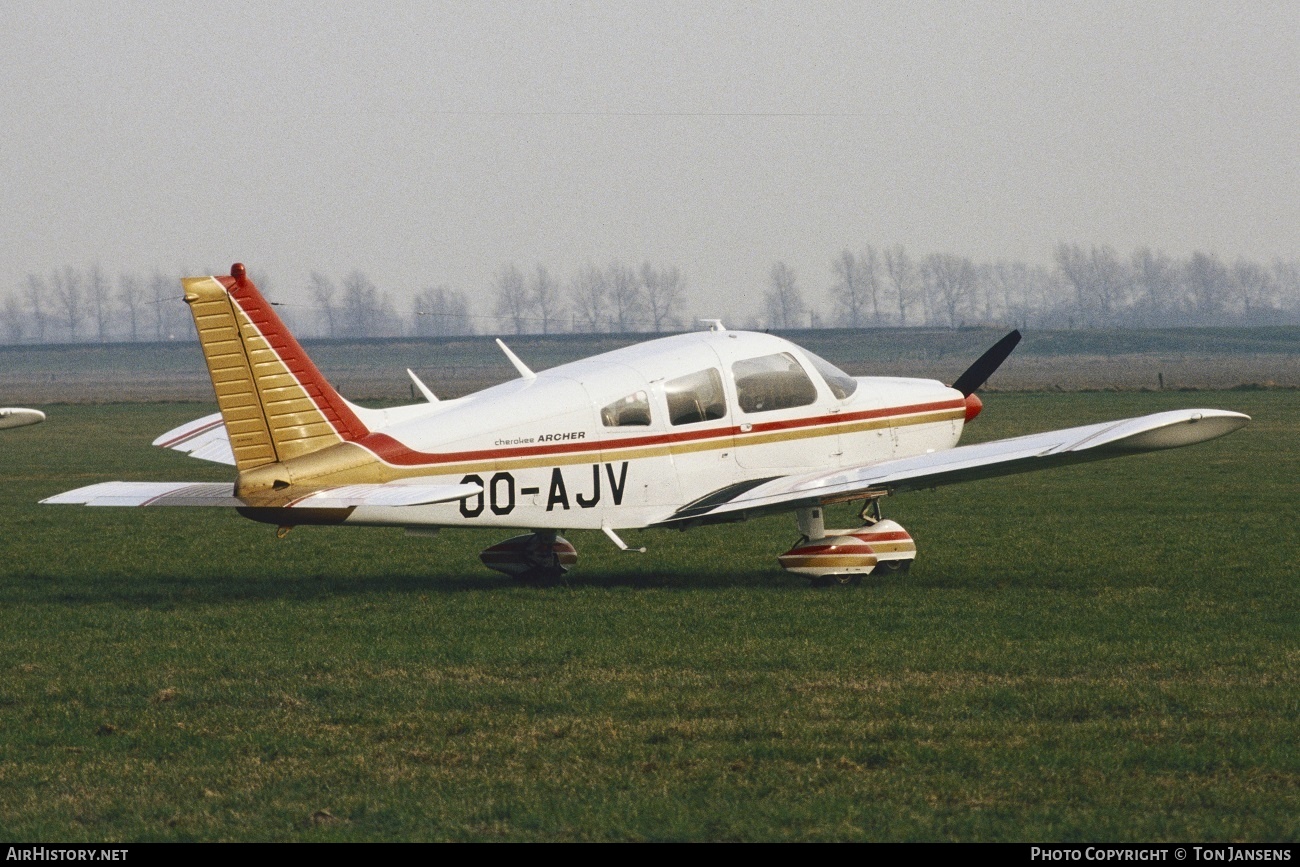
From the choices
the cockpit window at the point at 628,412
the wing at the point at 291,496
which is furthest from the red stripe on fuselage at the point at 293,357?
the cockpit window at the point at 628,412

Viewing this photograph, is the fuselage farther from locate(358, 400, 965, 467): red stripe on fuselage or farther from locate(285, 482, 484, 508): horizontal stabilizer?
locate(285, 482, 484, 508): horizontal stabilizer

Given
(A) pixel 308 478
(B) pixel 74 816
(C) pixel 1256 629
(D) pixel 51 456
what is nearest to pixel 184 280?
(A) pixel 308 478

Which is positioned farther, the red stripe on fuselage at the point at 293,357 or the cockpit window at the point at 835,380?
the cockpit window at the point at 835,380

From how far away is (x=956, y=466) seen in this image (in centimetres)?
1222

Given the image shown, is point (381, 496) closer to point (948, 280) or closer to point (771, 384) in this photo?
point (771, 384)

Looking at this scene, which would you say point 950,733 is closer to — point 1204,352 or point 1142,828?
point 1142,828

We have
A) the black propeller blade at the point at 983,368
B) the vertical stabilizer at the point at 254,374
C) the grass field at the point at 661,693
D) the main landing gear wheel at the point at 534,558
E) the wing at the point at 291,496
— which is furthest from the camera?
the black propeller blade at the point at 983,368

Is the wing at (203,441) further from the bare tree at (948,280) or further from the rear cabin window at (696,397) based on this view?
the bare tree at (948,280)

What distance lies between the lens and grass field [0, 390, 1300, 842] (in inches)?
256

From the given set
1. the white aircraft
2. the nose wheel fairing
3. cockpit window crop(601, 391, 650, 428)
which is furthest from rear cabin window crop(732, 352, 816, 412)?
the white aircraft

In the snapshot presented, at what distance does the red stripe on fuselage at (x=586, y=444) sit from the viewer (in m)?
12.0

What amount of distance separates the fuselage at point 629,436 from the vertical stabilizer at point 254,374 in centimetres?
26

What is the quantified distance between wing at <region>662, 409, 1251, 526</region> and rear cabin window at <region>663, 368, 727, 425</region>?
2.28 feet

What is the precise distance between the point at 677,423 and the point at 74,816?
716cm
